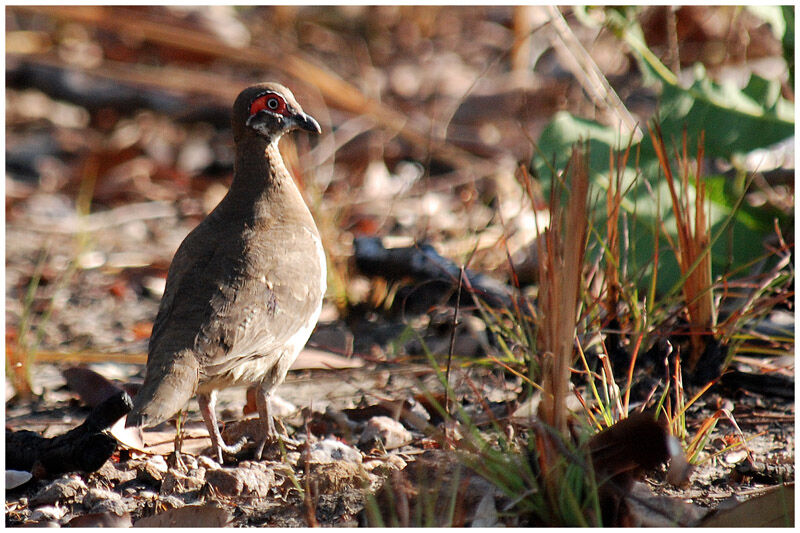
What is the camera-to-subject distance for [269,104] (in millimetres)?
3633

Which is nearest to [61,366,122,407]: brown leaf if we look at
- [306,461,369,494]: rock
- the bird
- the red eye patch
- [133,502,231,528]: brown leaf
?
the bird

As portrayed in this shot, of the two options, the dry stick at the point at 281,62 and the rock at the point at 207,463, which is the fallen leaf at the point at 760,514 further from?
the dry stick at the point at 281,62

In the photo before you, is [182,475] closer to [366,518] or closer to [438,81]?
[366,518]

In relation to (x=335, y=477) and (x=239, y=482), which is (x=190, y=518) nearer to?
(x=239, y=482)

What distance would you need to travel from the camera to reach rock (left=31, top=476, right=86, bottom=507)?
2.86m

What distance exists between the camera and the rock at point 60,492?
286 centimetres

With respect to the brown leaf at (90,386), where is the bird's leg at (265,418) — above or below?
below

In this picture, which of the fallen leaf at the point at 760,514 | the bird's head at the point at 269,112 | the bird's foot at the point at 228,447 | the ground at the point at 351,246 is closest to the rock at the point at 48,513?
the ground at the point at 351,246

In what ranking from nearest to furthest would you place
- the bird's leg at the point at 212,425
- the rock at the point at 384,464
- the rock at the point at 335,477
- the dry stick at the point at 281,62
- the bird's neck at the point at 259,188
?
1. the rock at the point at 335,477
2. the rock at the point at 384,464
3. the bird's leg at the point at 212,425
4. the bird's neck at the point at 259,188
5. the dry stick at the point at 281,62

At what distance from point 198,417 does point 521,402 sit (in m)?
1.30

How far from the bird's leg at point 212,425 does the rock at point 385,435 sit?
0.46 meters

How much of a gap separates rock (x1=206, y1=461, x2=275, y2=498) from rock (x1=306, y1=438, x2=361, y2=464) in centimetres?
18

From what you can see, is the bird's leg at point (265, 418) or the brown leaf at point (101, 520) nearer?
the brown leaf at point (101, 520)

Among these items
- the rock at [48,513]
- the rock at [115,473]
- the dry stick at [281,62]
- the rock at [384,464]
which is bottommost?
the rock at [48,513]
